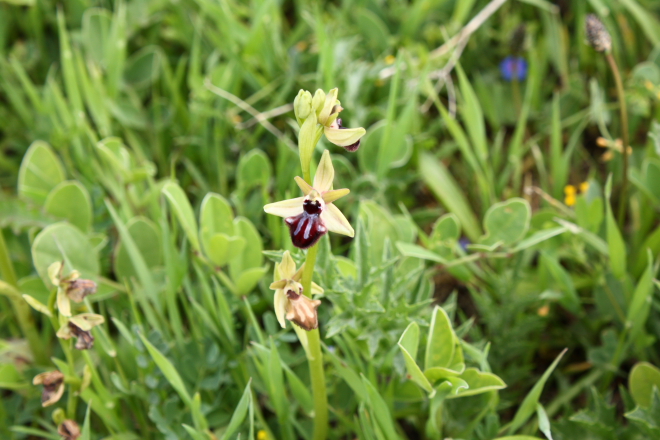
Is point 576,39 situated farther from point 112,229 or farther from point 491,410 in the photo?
point 112,229

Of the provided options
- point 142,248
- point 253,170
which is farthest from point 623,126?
point 142,248

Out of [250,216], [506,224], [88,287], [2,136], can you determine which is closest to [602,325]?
[506,224]

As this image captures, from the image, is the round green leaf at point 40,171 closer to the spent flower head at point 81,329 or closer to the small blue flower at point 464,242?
the spent flower head at point 81,329

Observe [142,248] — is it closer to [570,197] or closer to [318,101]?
[318,101]

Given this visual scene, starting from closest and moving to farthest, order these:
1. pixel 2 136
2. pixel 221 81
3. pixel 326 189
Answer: pixel 326 189, pixel 221 81, pixel 2 136

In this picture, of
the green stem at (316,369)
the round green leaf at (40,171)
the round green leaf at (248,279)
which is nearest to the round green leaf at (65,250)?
the round green leaf at (40,171)

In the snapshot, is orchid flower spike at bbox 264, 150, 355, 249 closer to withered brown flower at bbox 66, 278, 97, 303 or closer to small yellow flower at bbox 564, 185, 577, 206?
withered brown flower at bbox 66, 278, 97, 303

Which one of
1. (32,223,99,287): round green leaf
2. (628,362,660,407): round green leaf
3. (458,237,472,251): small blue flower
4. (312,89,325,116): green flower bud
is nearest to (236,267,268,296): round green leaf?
(32,223,99,287): round green leaf
